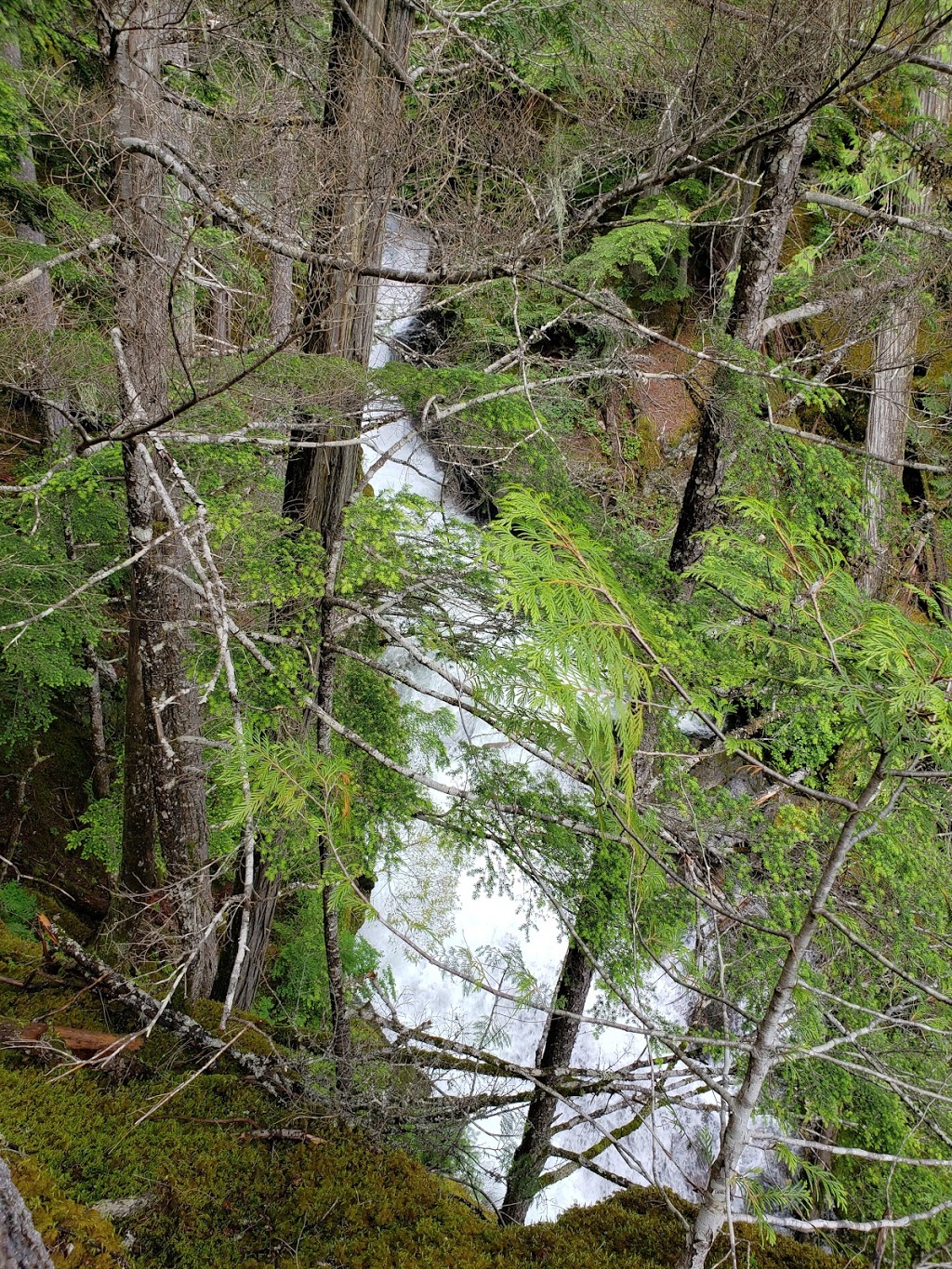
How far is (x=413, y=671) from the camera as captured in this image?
9516mm

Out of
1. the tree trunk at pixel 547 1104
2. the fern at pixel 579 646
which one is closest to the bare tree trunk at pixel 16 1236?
the fern at pixel 579 646

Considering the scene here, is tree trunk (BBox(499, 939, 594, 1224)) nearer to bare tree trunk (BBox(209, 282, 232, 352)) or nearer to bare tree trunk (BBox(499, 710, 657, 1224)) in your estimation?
bare tree trunk (BBox(499, 710, 657, 1224))

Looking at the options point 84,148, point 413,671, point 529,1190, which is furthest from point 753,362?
point 413,671

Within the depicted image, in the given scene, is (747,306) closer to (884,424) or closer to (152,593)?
(152,593)

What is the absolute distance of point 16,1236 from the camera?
122cm

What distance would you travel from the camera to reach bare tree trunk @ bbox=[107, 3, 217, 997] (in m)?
3.21

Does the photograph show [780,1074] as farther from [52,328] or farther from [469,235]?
[52,328]

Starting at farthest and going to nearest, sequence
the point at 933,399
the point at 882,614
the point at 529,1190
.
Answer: the point at 933,399 < the point at 529,1190 < the point at 882,614

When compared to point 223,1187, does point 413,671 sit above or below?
above

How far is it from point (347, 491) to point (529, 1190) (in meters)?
4.14

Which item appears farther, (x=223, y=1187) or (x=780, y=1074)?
(x=780, y=1074)

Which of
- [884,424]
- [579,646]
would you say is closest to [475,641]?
[579,646]

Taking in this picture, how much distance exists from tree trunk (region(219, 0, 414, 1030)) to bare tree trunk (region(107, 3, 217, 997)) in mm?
610

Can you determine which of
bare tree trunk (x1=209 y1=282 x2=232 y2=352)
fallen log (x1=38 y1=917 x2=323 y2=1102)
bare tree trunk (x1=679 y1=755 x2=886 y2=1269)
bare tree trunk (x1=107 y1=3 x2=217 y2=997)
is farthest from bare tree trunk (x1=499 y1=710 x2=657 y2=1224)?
bare tree trunk (x1=209 y1=282 x2=232 y2=352)
